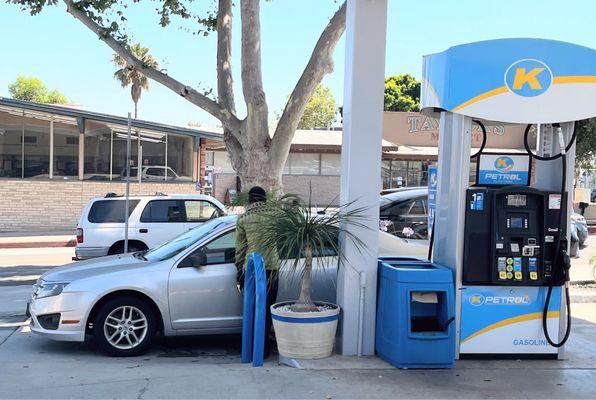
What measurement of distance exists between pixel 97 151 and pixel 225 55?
34.9 ft

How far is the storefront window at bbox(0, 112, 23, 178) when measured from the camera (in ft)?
69.2

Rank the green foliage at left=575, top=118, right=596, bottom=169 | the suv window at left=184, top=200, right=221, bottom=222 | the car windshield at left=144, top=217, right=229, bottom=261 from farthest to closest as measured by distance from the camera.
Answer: the green foliage at left=575, top=118, right=596, bottom=169, the suv window at left=184, top=200, right=221, bottom=222, the car windshield at left=144, top=217, right=229, bottom=261

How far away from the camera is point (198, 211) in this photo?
1287cm

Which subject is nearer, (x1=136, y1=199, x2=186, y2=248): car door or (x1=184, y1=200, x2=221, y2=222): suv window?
(x1=136, y1=199, x2=186, y2=248): car door

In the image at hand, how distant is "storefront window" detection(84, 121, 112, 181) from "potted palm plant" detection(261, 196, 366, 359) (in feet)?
56.8

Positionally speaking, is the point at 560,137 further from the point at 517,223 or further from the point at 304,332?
the point at 304,332

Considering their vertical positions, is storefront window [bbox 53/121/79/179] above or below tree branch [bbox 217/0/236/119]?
below

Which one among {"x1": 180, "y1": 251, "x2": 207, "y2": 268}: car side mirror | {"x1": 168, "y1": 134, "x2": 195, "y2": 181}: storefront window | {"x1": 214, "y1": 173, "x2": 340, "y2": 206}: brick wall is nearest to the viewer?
{"x1": 180, "y1": 251, "x2": 207, "y2": 268}: car side mirror

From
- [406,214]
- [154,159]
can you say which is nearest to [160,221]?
[406,214]

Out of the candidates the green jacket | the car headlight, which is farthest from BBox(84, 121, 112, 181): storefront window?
the green jacket

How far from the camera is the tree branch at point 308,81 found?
11.8m

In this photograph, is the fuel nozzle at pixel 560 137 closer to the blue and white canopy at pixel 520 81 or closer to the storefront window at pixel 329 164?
the blue and white canopy at pixel 520 81

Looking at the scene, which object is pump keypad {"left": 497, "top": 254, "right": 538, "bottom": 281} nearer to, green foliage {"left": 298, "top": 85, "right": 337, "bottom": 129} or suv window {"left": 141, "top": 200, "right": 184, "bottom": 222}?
suv window {"left": 141, "top": 200, "right": 184, "bottom": 222}

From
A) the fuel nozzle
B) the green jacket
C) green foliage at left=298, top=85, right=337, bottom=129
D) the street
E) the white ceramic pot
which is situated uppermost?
green foliage at left=298, top=85, right=337, bottom=129
